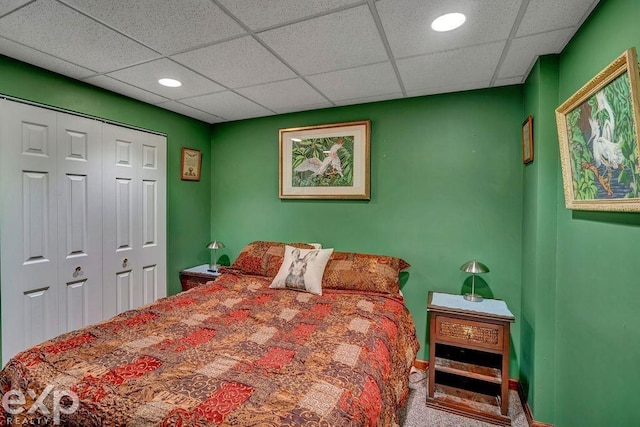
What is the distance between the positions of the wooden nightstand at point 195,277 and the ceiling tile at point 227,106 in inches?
68.3

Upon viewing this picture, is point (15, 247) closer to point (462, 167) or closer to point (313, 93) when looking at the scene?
point (313, 93)

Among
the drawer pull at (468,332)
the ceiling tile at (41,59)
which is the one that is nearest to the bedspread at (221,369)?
the drawer pull at (468,332)

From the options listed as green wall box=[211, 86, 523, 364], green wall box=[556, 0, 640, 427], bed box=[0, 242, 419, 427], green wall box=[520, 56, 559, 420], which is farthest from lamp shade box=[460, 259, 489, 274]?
bed box=[0, 242, 419, 427]

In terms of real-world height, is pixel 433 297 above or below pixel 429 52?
below

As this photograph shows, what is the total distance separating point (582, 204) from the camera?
1.52 meters

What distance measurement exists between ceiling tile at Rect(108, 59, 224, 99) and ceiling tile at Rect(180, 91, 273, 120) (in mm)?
126

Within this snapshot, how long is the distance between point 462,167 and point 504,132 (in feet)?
1.36

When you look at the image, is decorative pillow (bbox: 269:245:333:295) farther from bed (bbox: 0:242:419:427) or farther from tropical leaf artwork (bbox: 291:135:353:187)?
tropical leaf artwork (bbox: 291:135:353:187)

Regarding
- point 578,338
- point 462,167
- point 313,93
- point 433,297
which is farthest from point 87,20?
point 578,338

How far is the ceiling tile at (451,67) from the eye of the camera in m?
1.91

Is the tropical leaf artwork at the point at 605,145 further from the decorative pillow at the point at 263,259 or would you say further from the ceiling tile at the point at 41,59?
the ceiling tile at the point at 41,59

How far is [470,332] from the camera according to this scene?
214 cm

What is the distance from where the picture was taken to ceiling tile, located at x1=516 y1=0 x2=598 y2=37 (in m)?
1.42

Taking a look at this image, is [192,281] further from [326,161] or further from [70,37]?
[70,37]
